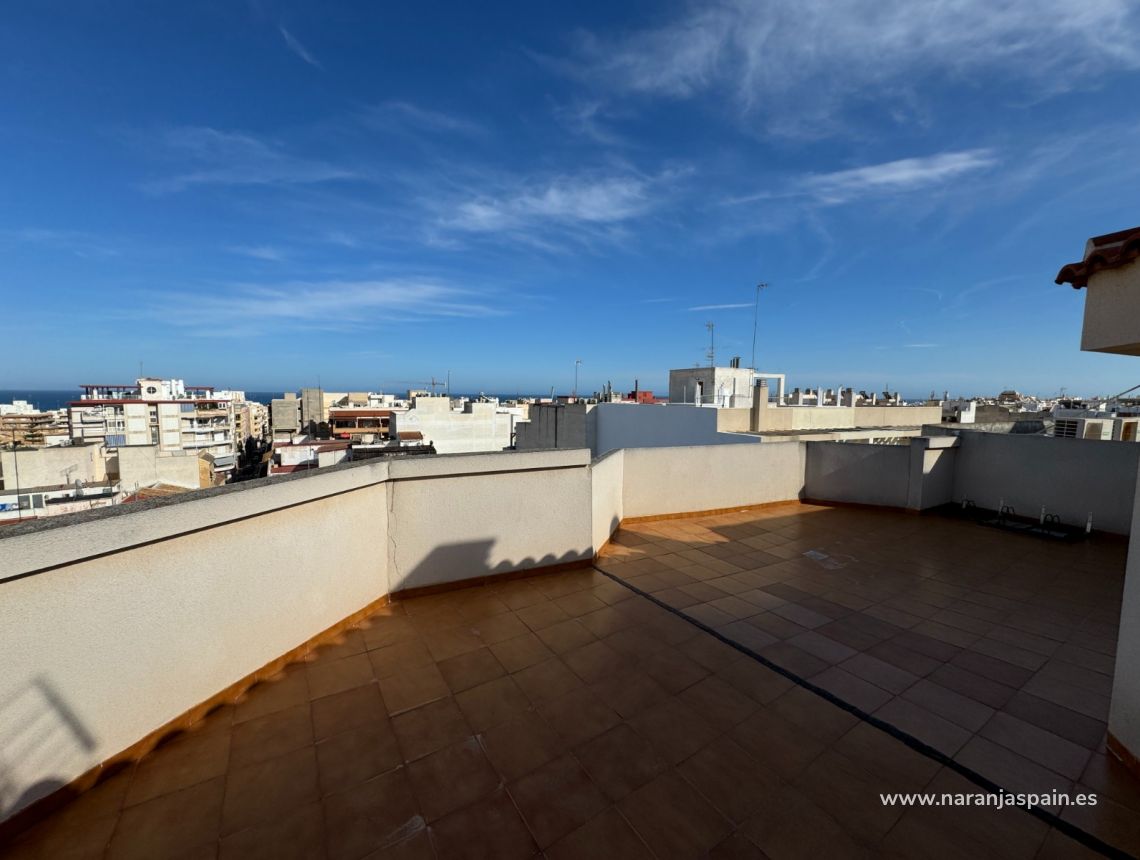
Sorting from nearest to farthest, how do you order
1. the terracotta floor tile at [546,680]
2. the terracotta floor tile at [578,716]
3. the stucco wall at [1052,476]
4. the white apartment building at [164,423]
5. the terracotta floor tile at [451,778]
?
the terracotta floor tile at [451,778] → the terracotta floor tile at [578,716] → the terracotta floor tile at [546,680] → the stucco wall at [1052,476] → the white apartment building at [164,423]

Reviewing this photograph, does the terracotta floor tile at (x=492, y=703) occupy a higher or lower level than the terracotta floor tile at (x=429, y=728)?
lower

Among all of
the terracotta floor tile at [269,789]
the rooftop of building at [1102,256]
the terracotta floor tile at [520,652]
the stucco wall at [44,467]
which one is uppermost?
the rooftop of building at [1102,256]

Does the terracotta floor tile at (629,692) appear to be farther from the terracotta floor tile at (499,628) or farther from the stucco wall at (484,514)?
the stucco wall at (484,514)

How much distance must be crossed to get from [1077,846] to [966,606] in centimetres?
310

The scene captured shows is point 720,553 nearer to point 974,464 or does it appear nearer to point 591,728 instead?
point 591,728

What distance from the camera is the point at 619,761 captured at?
255 cm

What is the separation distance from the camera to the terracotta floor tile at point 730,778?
2.28m

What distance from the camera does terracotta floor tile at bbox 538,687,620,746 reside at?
2.75 metres

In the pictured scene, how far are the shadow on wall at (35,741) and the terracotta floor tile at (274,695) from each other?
2.43 feet

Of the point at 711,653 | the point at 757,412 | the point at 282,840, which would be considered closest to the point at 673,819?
the point at 711,653

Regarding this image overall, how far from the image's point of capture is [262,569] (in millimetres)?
3113

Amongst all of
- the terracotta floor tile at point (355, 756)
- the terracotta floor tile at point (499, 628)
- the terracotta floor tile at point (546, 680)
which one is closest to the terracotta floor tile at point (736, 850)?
the terracotta floor tile at point (546, 680)

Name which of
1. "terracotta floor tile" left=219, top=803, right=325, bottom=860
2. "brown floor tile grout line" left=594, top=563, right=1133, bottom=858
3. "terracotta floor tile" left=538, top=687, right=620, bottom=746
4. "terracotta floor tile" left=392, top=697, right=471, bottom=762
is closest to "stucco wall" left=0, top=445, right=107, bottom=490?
"terracotta floor tile" left=392, top=697, right=471, bottom=762

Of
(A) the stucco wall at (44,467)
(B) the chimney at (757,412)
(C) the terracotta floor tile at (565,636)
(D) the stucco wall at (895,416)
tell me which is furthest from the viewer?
(A) the stucco wall at (44,467)
